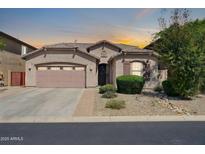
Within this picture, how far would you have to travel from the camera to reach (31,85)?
2675cm

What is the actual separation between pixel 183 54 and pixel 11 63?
20.6 m

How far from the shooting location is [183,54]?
1703 centimetres

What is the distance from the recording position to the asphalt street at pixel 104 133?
7.63 metres

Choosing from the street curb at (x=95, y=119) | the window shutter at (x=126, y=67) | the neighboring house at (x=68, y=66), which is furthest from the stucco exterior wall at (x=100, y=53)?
the street curb at (x=95, y=119)

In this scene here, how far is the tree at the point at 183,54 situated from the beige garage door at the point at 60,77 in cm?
1072

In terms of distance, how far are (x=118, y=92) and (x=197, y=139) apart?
1322 centimetres

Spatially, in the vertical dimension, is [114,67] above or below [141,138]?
above

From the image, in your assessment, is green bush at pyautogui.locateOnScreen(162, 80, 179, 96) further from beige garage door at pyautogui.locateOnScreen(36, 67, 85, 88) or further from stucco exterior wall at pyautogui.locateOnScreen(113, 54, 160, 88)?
beige garage door at pyautogui.locateOnScreen(36, 67, 85, 88)

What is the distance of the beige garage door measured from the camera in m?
26.6

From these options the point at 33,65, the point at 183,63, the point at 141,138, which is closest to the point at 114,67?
the point at 33,65

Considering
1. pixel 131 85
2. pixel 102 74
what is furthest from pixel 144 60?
pixel 131 85

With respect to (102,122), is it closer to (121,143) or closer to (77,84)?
(121,143)

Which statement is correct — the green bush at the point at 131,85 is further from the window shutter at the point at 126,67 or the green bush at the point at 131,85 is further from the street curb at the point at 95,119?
the street curb at the point at 95,119

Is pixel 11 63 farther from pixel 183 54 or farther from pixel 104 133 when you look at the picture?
pixel 104 133
